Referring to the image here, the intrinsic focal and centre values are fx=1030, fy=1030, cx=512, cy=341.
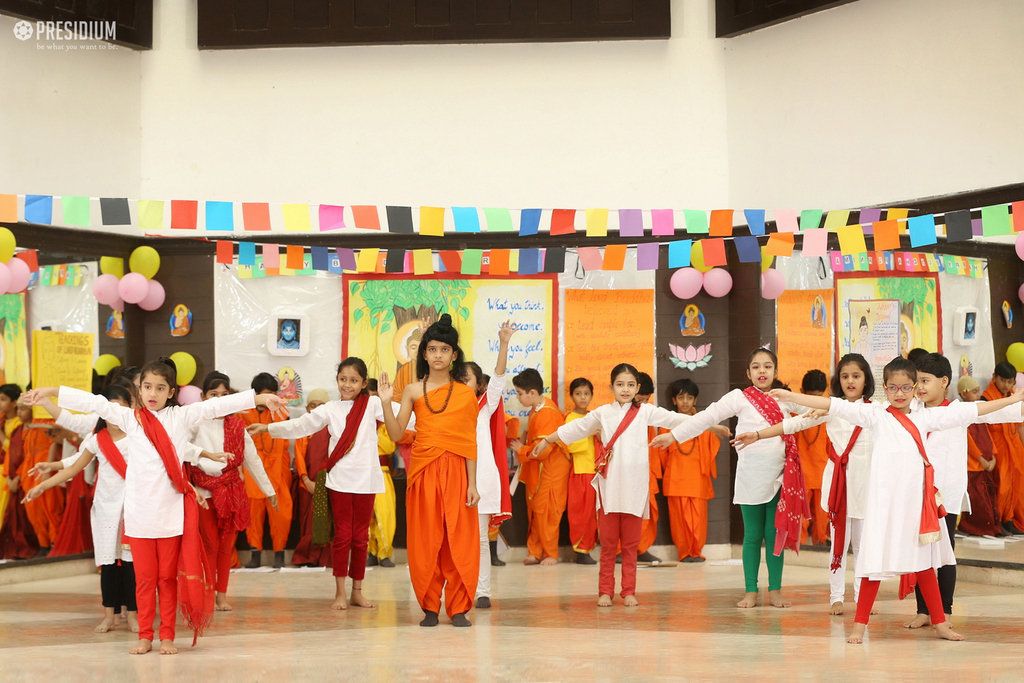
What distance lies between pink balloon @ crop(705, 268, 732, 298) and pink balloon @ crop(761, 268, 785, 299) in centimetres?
28

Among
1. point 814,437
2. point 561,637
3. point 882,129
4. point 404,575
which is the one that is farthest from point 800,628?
point 882,129

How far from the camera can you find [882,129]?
25.5ft

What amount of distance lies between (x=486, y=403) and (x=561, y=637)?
58.5 inches

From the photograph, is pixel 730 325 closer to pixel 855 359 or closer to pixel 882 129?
pixel 882 129

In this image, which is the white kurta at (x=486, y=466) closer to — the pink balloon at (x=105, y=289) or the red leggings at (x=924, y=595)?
the red leggings at (x=924, y=595)

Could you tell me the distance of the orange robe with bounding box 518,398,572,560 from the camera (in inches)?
324

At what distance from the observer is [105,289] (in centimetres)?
816

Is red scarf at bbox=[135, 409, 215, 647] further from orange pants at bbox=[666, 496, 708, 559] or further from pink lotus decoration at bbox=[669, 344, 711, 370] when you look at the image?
pink lotus decoration at bbox=[669, 344, 711, 370]

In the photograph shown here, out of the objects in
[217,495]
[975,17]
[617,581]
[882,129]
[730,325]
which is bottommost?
[617,581]

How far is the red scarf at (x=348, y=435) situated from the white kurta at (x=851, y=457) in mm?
2473

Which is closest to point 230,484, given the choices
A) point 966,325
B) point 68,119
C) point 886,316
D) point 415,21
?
point 68,119

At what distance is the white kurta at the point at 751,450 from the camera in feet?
19.6

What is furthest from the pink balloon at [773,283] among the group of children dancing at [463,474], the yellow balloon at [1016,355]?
the yellow balloon at [1016,355]

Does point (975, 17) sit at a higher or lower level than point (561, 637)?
higher
